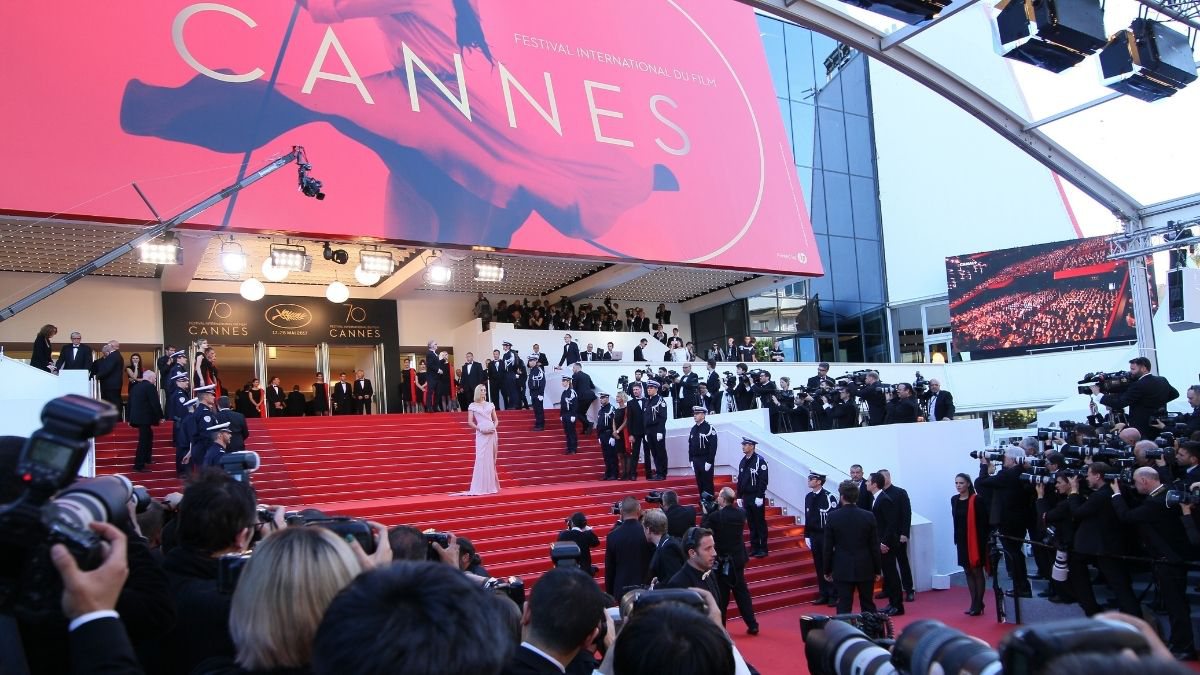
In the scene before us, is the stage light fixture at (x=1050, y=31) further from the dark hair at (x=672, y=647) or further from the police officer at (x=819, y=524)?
the dark hair at (x=672, y=647)

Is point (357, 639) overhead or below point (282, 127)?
below

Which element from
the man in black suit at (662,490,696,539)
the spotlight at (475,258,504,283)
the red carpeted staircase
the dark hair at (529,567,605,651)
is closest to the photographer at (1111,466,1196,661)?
the man in black suit at (662,490,696,539)

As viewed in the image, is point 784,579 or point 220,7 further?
point 220,7

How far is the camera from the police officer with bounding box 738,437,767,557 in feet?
41.3

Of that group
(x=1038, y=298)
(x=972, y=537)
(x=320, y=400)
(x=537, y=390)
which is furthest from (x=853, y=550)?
(x=1038, y=298)

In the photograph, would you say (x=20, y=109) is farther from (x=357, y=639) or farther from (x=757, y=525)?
(x=357, y=639)

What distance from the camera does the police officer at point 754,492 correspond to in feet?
41.3

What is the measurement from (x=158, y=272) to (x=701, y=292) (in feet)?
46.4

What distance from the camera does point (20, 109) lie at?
1535cm

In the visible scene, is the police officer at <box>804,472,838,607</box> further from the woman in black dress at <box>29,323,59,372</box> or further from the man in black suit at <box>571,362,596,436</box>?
the woman in black dress at <box>29,323,59,372</box>

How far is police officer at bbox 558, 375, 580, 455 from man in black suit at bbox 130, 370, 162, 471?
6976 millimetres

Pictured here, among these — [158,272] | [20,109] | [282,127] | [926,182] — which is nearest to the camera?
[20,109]

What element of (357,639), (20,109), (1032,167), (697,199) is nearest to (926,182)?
(1032,167)

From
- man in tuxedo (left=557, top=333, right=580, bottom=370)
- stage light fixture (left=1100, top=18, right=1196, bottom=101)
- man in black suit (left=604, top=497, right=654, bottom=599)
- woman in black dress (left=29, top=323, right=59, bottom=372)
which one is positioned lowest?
man in black suit (left=604, top=497, right=654, bottom=599)
